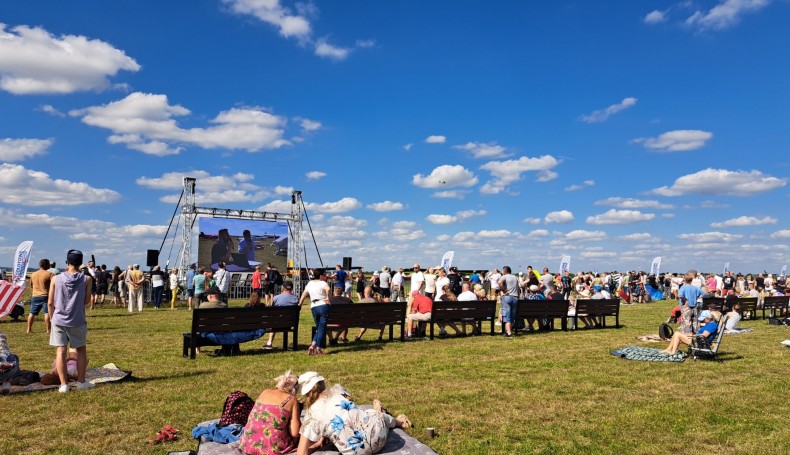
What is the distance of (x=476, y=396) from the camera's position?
22.7 feet

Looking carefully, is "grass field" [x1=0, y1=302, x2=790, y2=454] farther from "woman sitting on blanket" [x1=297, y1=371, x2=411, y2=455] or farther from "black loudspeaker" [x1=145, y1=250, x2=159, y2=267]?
"black loudspeaker" [x1=145, y1=250, x2=159, y2=267]

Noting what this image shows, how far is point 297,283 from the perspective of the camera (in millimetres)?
29609

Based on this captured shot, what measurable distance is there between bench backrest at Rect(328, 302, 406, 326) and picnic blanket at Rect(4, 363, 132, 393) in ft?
12.7

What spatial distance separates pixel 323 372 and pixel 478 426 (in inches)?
133

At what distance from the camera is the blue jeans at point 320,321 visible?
33.7 ft

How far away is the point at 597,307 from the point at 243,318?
9553 millimetres

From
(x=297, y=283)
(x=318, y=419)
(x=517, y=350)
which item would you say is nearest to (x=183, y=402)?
(x=318, y=419)

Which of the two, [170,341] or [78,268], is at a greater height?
[78,268]

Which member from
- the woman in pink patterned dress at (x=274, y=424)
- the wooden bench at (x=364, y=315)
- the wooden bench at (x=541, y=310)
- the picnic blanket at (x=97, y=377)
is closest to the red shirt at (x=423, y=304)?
the wooden bench at (x=364, y=315)

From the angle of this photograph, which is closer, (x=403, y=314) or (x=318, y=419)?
(x=318, y=419)

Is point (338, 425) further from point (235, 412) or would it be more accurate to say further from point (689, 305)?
point (689, 305)

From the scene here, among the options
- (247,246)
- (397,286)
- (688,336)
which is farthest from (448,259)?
(688,336)

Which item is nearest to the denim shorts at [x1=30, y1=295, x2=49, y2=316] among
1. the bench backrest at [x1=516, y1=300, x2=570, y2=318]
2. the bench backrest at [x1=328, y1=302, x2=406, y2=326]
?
the bench backrest at [x1=328, y1=302, x2=406, y2=326]

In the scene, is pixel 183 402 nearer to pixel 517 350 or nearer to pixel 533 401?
pixel 533 401
